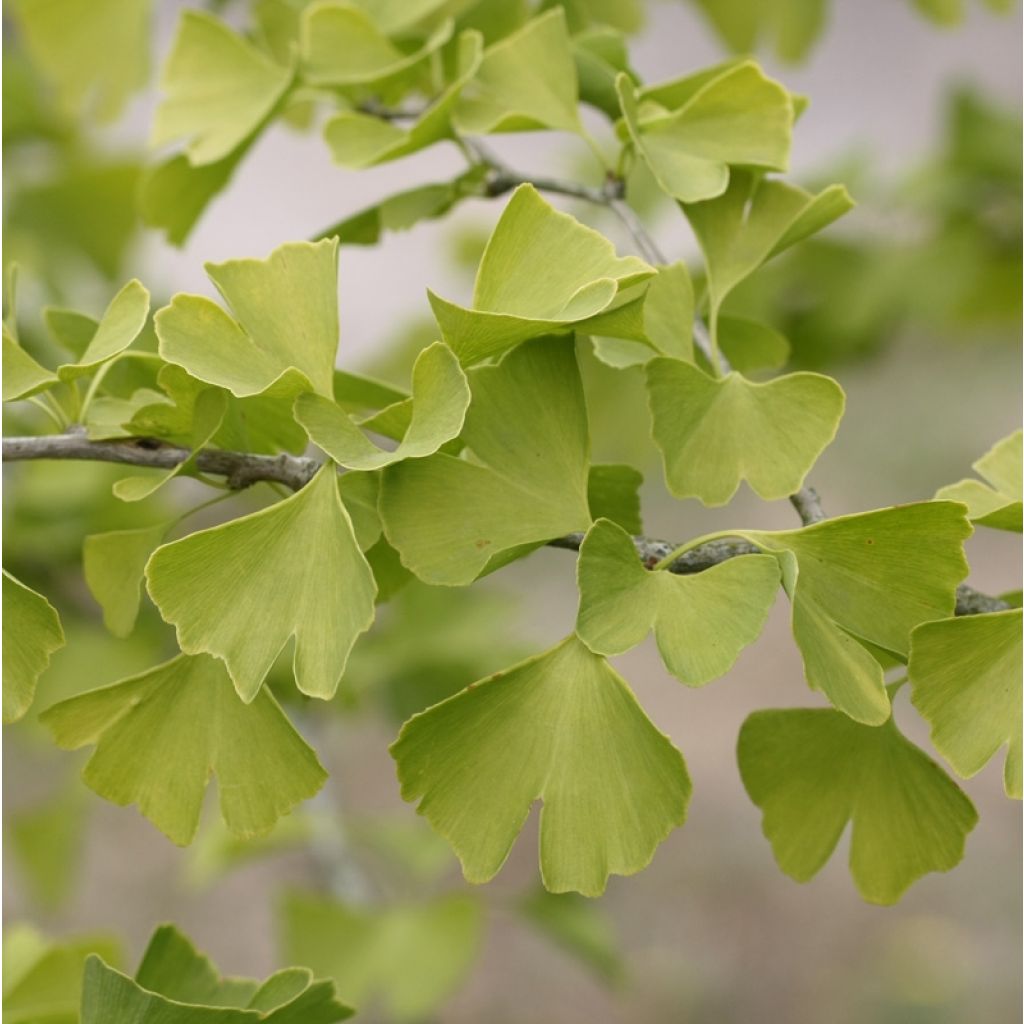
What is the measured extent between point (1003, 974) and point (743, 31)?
3.01ft

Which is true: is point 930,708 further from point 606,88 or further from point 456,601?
point 456,601

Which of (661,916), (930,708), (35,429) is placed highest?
(930,708)

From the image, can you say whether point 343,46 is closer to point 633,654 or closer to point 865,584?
point 865,584

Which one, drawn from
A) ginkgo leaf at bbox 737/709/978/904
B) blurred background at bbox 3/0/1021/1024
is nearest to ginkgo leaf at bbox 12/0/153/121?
blurred background at bbox 3/0/1021/1024

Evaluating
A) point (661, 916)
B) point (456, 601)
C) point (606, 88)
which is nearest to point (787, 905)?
point (661, 916)

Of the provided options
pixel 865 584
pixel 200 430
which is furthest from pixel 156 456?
pixel 865 584

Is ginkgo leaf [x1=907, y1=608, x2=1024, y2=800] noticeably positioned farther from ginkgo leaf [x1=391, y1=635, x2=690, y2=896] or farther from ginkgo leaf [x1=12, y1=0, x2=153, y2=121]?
ginkgo leaf [x1=12, y1=0, x2=153, y2=121]

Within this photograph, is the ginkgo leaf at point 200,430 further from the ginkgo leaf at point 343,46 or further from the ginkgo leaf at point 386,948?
the ginkgo leaf at point 386,948

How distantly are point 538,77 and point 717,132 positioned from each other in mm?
49

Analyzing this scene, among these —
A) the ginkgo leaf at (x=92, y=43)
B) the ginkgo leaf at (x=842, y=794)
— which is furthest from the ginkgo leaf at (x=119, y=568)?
the ginkgo leaf at (x=92, y=43)

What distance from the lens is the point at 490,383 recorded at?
22 centimetres

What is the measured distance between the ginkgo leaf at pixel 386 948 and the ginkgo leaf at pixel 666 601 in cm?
39

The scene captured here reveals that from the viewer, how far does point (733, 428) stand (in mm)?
233

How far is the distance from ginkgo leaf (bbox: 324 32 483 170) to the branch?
0.30 ft
